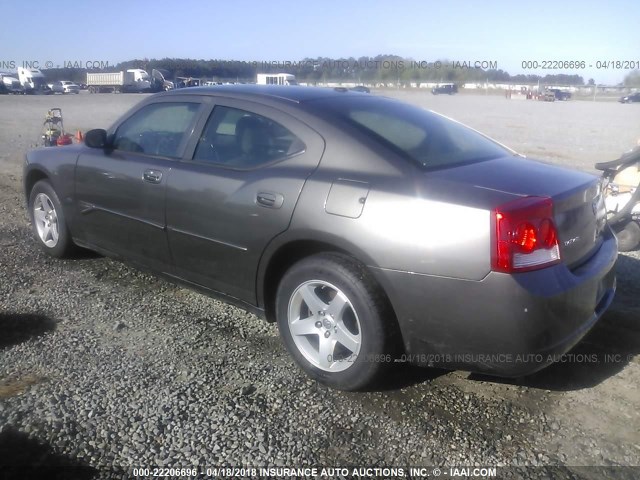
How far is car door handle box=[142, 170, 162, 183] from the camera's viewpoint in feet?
13.0

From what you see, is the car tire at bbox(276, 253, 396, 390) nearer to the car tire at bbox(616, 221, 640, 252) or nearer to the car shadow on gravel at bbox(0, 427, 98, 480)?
the car shadow on gravel at bbox(0, 427, 98, 480)

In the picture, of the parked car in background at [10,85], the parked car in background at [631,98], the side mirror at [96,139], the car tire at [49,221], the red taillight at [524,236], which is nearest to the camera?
the red taillight at [524,236]

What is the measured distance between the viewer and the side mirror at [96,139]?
14.8ft

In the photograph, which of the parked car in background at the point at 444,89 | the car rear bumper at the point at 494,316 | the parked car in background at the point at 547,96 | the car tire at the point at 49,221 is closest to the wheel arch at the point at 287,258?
the car rear bumper at the point at 494,316

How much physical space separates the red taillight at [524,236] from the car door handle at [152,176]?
2.28 m

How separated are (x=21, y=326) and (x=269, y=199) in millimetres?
1966

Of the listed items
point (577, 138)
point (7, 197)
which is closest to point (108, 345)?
point (7, 197)

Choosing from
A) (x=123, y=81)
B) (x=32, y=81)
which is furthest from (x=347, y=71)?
(x=32, y=81)

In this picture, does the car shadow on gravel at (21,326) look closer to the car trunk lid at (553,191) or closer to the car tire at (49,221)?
the car tire at (49,221)

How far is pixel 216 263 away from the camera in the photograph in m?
3.68

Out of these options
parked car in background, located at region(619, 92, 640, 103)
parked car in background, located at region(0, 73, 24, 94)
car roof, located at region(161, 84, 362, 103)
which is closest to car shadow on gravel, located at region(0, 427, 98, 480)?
car roof, located at region(161, 84, 362, 103)

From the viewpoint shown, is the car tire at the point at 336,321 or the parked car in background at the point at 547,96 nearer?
the car tire at the point at 336,321

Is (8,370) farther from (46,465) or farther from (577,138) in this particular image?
(577,138)

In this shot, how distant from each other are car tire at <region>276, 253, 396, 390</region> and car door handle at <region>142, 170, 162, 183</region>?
4.00ft
